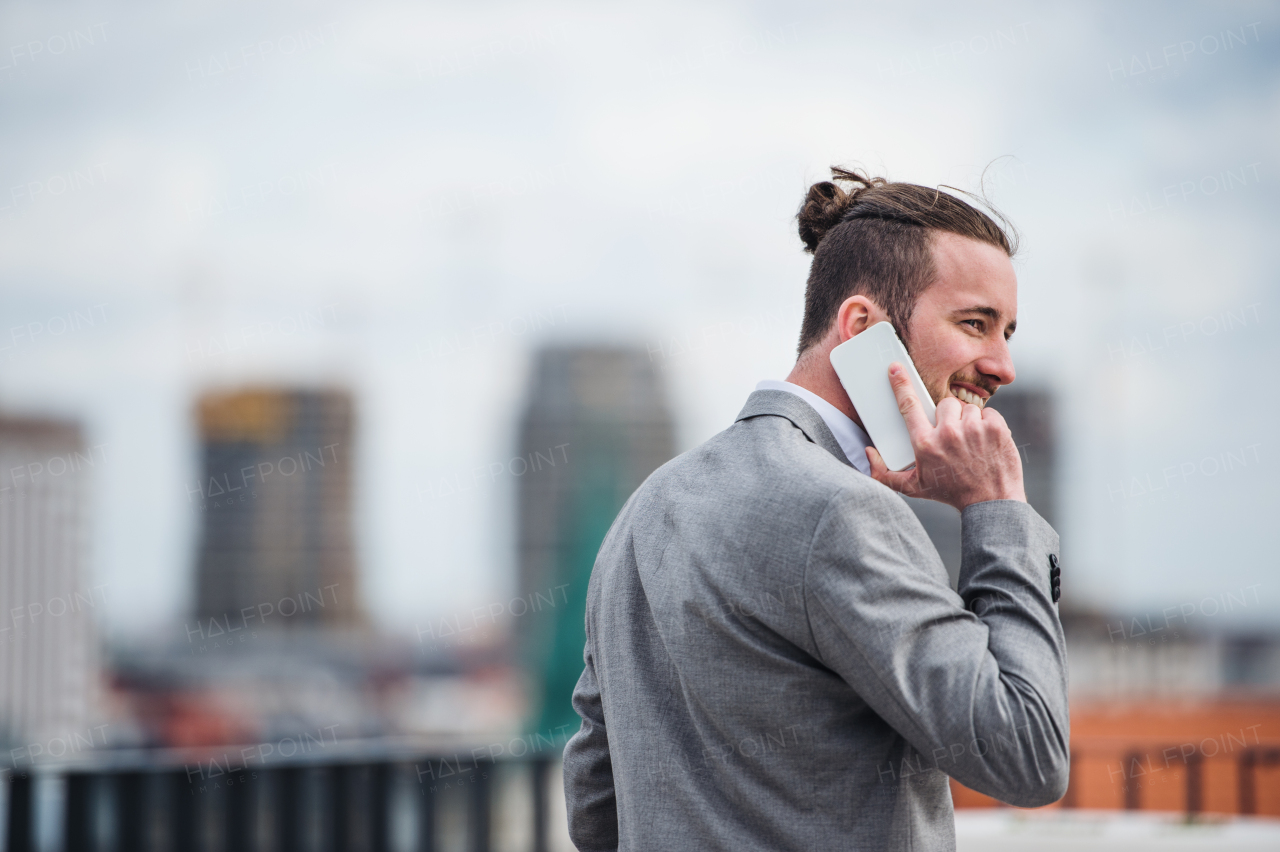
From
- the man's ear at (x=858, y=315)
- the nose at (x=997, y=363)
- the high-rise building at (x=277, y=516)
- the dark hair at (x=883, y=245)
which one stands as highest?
the dark hair at (x=883, y=245)

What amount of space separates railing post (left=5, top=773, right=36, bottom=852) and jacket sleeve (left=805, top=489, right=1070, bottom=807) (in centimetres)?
378

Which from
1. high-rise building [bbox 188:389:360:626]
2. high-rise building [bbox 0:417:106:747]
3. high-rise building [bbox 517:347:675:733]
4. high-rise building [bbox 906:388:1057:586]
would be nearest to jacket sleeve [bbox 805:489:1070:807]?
high-rise building [bbox 906:388:1057:586]

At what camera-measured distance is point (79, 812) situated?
151 inches

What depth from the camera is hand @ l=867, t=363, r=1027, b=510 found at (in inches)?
42.4

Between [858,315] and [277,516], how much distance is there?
66.3 metres

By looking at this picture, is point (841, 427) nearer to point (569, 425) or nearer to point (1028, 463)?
point (1028, 463)

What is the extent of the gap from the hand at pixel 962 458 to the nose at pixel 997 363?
0.35ft

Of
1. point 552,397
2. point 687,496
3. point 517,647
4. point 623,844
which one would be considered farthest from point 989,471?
point 517,647

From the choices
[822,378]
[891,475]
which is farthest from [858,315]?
[891,475]

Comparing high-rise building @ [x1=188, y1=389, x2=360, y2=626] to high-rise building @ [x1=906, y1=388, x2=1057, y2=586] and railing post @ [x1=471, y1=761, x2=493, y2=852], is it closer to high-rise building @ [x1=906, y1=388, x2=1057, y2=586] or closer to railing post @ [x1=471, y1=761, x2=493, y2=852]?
high-rise building @ [x1=906, y1=388, x2=1057, y2=586]

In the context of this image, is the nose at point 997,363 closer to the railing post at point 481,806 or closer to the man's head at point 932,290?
the man's head at point 932,290

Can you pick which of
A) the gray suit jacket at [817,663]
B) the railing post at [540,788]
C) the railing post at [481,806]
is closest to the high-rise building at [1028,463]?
the railing post at [540,788]

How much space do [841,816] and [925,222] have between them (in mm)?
693

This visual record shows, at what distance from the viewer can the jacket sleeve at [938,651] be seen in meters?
0.92
